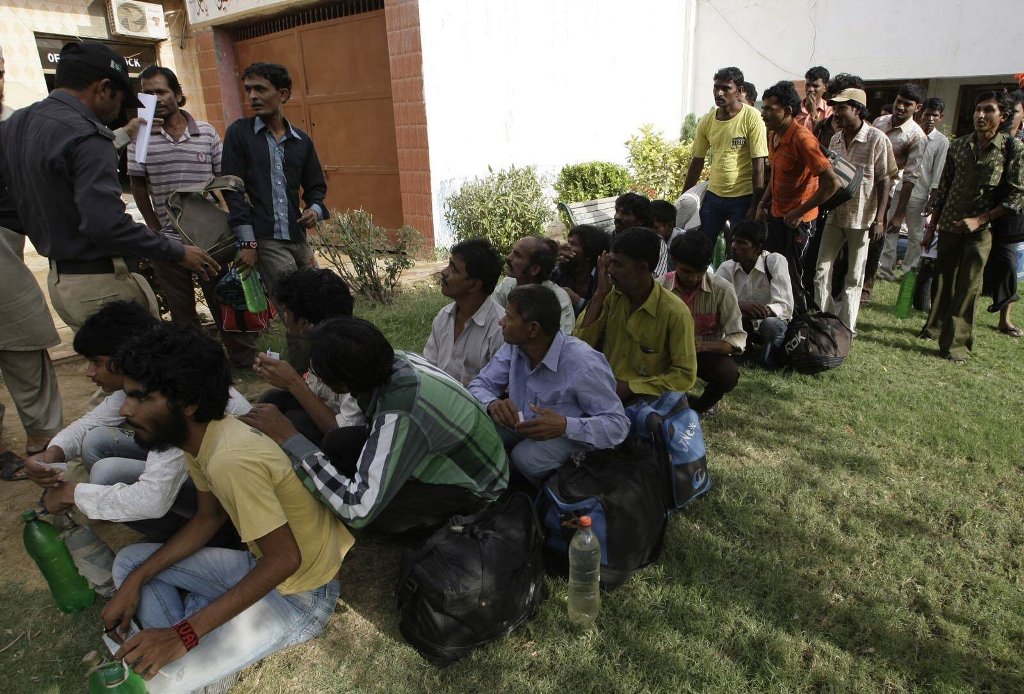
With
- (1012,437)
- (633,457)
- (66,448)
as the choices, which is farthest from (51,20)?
(1012,437)

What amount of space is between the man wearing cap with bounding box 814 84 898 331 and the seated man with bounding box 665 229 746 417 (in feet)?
6.56

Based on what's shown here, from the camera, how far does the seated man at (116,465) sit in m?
2.26

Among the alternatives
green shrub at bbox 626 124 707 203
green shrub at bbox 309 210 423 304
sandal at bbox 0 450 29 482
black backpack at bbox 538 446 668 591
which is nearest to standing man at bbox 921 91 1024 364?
black backpack at bbox 538 446 668 591

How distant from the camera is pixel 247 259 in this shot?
4.28 metres

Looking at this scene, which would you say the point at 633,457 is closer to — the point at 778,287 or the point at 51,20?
the point at 778,287

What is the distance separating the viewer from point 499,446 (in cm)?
257

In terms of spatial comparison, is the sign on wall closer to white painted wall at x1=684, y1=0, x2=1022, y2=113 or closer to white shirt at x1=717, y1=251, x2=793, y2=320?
white shirt at x1=717, y1=251, x2=793, y2=320

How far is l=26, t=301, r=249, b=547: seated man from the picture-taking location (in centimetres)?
226

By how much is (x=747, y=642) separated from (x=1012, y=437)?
2.53 m

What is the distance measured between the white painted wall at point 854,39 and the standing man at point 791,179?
7.13 meters

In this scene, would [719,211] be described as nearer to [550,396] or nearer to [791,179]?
[791,179]

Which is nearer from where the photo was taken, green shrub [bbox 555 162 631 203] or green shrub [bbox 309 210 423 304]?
green shrub [bbox 309 210 423 304]

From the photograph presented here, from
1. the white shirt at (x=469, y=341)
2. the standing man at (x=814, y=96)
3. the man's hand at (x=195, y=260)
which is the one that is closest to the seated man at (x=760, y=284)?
the white shirt at (x=469, y=341)

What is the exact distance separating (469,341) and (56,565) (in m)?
1.97
